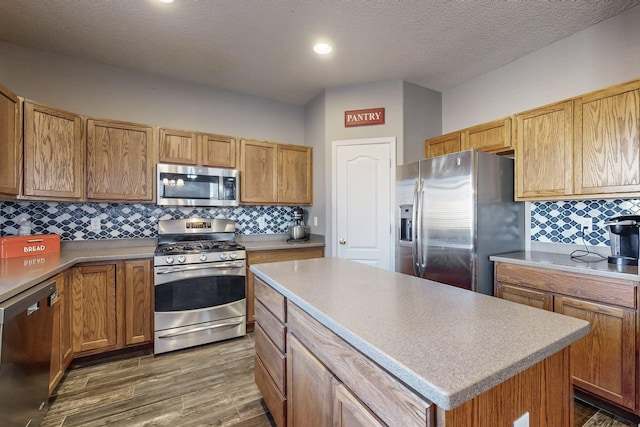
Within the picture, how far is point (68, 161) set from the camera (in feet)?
8.25

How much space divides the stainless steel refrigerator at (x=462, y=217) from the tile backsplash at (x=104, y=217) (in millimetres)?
2067

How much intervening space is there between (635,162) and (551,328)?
1.88 meters

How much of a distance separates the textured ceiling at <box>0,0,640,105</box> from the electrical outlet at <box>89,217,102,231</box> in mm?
1614

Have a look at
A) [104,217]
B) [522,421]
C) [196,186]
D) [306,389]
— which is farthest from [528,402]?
[104,217]

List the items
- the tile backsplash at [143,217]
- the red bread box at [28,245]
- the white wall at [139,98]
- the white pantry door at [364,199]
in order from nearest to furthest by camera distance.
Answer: the red bread box at [28,245] → the tile backsplash at [143,217] → the white wall at [139,98] → the white pantry door at [364,199]

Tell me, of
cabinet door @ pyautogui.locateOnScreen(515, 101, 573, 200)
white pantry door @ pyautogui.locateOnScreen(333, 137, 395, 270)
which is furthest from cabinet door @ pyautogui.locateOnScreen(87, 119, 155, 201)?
cabinet door @ pyautogui.locateOnScreen(515, 101, 573, 200)

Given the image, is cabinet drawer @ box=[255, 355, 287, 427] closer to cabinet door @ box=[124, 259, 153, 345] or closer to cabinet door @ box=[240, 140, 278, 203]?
cabinet door @ box=[124, 259, 153, 345]

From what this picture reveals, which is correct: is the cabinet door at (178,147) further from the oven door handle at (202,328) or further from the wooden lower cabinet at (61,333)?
the oven door handle at (202,328)

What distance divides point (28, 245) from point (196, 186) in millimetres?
1408

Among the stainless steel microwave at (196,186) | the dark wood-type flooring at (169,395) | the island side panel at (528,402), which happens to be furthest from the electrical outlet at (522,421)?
the stainless steel microwave at (196,186)

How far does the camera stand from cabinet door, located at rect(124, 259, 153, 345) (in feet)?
8.44

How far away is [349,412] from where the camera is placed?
931mm

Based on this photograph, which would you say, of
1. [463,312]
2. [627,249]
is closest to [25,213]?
[463,312]

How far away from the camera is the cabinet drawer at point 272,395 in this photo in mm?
1497
